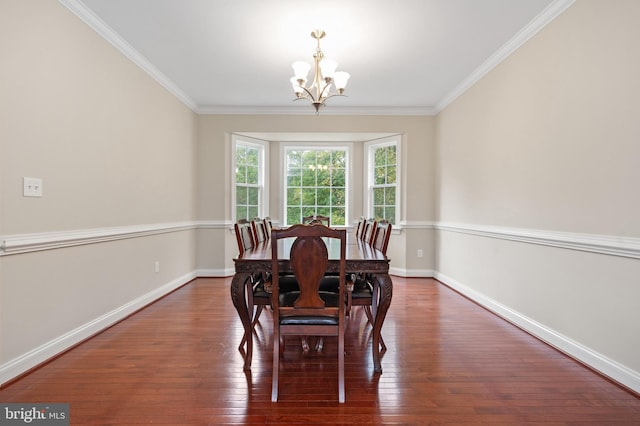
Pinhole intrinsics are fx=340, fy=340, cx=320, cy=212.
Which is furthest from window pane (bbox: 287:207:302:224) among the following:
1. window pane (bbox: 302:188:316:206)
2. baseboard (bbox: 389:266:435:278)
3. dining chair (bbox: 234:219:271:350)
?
dining chair (bbox: 234:219:271:350)

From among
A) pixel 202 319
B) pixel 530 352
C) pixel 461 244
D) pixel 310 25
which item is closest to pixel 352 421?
pixel 530 352

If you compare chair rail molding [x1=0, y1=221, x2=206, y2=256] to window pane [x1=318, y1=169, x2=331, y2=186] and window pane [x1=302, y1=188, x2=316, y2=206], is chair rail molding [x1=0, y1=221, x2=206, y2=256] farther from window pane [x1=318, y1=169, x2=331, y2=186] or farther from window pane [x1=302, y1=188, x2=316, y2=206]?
window pane [x1=318, y1=169, x2=331, y2=186]

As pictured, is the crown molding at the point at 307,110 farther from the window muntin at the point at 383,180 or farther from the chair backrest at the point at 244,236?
the chair backrest at the point at 244,236

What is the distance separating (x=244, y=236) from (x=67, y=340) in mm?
1490

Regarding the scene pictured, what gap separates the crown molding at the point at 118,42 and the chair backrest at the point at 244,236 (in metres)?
2.01

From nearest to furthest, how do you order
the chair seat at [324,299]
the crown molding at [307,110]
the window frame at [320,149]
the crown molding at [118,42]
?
the chair seat at [324,299], the crown molding at [118,42], the crown molding at [307,110], the window frame at [320,149]

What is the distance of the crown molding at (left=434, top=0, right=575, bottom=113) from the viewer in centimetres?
259

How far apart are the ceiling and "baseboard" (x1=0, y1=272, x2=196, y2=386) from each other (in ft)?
8.02

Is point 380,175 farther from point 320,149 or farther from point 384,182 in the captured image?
point 320,149

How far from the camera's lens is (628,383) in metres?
2.00

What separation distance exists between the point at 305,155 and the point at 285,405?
4.71 metres

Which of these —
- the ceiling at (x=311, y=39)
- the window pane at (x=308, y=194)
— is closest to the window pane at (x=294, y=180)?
the window pane at (x=308, y=194)

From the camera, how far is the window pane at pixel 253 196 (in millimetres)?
5723

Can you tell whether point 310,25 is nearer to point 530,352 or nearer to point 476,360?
point 476,360
